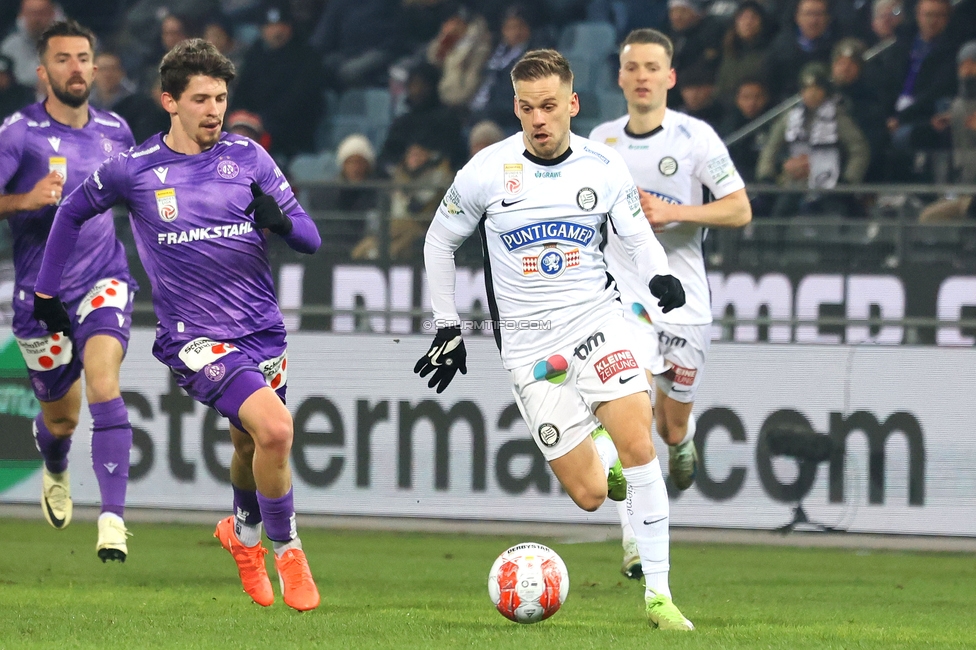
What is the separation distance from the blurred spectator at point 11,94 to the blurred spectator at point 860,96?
788 centimetres

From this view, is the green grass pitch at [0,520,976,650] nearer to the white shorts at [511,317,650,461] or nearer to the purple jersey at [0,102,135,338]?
the white shorts at [511,317,650,461]

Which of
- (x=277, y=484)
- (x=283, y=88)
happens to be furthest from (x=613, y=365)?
(x=283, y=88)

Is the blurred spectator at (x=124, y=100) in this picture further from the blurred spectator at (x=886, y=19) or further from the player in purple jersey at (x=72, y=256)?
the blurred spectator at (x=886, y=19)

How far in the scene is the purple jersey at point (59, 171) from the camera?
25.8ft

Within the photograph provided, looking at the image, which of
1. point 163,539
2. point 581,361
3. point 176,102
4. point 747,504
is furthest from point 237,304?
point 747,504

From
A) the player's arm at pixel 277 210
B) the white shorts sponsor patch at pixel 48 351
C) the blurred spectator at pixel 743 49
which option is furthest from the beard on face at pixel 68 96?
the blurred spectator at pixel 743 49

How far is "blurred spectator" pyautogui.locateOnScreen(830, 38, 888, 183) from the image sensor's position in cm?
1202

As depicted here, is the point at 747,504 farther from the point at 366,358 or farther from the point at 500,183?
the point at 500,183

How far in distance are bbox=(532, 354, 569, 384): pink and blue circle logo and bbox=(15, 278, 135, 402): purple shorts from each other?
2505 millimetres

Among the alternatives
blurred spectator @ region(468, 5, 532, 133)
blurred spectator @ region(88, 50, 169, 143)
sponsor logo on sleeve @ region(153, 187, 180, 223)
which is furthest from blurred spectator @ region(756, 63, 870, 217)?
sponsor logo on sleeve @ region(153, 187, 180, 223)

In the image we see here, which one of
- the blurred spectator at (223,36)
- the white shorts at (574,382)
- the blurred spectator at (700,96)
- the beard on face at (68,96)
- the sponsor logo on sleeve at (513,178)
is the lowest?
the white shorts at (574,382)

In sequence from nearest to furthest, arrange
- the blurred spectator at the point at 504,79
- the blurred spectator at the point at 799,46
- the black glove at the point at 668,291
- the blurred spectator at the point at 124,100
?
the black glove at the point at 668,291, the blurred spectator at the point at 799,46, the blurred spectator at the point at 504,79, the blurred spectator at the point at 124,100

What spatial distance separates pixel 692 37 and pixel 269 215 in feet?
26.5

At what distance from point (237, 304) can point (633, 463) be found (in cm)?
188
